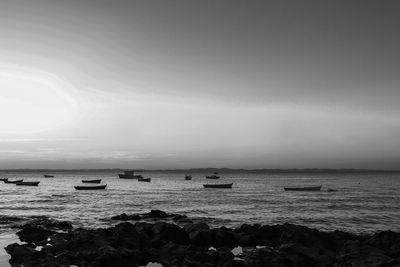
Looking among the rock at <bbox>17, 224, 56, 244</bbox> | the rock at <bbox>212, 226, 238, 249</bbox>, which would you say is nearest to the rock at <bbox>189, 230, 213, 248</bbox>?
the rock at <bbox>212, 226, 238, 249</bbox>

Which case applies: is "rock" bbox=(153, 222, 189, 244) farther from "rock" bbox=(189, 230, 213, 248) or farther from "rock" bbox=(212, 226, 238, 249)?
"rock" bbox=(212, 226, 238, 249)

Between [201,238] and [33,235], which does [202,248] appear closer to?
[201,238]

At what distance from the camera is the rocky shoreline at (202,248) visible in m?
21.6

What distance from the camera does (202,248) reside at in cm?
2594

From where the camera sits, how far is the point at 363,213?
184ft

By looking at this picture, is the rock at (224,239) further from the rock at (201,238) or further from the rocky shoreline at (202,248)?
the rock at (201,238)

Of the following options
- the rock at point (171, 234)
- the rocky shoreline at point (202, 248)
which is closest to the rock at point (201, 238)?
the rocky shoreline at point (202, 248)

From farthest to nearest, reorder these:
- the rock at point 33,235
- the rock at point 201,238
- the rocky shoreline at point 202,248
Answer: the rock at point 33,235, the rock at point 201,238, the rocky shoreline at point 202,248

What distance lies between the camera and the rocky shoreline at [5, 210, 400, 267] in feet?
70.8

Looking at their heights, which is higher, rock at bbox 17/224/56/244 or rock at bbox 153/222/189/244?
rock at bbox 153/222/189/244

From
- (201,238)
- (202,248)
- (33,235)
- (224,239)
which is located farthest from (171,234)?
(33,235)

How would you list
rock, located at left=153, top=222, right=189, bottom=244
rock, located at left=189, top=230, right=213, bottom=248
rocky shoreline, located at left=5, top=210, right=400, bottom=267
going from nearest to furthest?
rocky shoreline, located at left=5, top=210, right=400, bottom=267, rock, located at left=189, top=230, right=213, bottom=248, rock, located at left=153, top=222, right=189, bottom=244

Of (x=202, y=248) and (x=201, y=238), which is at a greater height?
(x=201, y=238)

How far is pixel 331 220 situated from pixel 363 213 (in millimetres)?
11365
